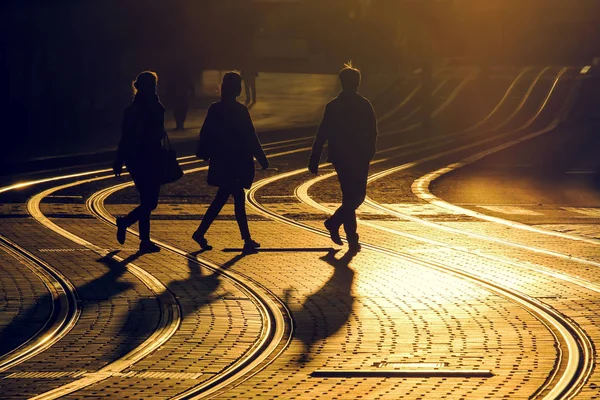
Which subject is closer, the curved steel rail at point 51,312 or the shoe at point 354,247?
the curved steel rail at point 51,312

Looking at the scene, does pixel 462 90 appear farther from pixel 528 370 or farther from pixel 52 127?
pixel 528 370

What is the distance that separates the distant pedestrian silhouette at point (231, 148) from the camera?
43.1ft

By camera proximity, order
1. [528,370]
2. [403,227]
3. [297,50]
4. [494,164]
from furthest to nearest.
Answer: [297,50]
[494,164]
[403,227]
[528,370]

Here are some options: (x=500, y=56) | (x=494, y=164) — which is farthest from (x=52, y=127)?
(x=500, y=56)

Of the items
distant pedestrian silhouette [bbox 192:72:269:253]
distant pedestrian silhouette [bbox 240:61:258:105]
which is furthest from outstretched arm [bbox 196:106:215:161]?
distant pedestrian silhouette [bbox 240:61:258:105]

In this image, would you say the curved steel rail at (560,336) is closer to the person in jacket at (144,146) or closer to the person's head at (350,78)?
the person's head at (350,78)

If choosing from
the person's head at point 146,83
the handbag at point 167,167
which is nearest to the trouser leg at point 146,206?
the handbag at point 167,167

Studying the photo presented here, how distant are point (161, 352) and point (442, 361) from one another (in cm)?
161

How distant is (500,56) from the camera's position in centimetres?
8300

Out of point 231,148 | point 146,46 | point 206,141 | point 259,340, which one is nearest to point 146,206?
point 206,141

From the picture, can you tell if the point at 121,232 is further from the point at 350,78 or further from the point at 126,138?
the point at 350,78

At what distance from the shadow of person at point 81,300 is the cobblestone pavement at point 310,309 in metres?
0.03

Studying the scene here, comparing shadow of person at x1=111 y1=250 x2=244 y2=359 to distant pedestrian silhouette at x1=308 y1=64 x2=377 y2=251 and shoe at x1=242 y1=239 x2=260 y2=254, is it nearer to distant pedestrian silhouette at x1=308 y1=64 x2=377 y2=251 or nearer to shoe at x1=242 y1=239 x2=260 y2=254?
shoe at x1=242 y1=239 x2=260 y2=254

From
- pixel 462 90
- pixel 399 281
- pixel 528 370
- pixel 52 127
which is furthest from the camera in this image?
pixel 462 90
